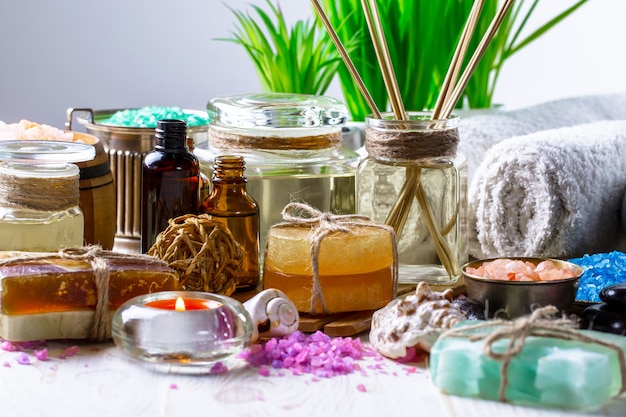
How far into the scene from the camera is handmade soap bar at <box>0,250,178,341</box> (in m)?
0.74

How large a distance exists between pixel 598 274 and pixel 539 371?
0.30 m

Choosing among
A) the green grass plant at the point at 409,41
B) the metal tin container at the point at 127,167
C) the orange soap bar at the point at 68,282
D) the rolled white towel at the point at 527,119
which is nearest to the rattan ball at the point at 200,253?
the orange soap bar at the point at 68,282

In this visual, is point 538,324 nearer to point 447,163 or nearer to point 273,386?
point 273,386

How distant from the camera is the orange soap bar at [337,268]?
81cm

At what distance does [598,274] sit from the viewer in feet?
2.97

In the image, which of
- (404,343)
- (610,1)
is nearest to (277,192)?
(404,343)

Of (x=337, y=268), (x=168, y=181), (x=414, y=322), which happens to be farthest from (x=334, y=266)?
(x=168, y=181)

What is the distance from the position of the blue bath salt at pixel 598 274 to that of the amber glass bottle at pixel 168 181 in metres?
0.39

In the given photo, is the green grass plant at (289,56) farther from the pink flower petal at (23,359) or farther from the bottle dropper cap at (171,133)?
the pink flower petal at (23,359)

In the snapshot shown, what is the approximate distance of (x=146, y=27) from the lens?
193 cm

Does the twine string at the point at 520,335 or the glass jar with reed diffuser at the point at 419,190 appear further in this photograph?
the glass jar with reed diffuser at the point at 419,190

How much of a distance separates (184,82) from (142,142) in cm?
88

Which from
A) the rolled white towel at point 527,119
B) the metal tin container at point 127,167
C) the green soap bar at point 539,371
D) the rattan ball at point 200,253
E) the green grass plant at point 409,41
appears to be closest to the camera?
the green soap bar at point 539,371

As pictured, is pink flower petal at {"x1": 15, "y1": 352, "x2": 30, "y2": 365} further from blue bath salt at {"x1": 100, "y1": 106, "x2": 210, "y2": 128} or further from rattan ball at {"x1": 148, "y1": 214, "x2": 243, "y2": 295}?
blue bath salt at {"x1": 100, "y1": 106, "x2": 210, "y2": 128}
